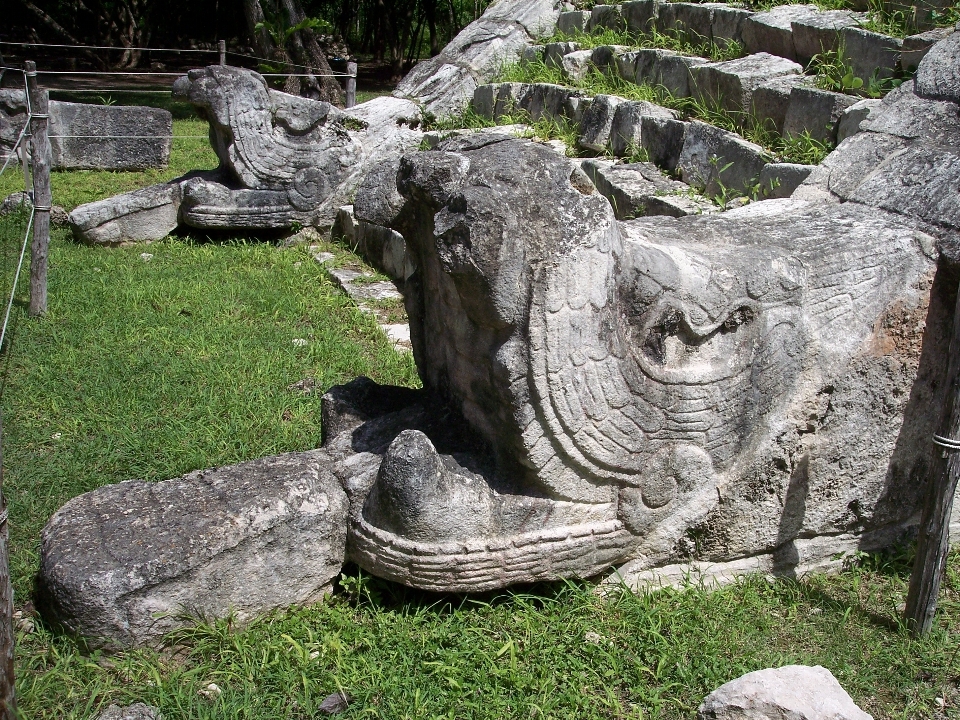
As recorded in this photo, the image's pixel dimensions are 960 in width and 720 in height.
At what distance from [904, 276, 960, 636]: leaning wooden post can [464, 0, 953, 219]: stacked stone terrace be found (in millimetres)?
1611

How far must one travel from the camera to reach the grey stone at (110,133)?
9367 mm

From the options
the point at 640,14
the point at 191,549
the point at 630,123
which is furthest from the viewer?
the point at 640,14

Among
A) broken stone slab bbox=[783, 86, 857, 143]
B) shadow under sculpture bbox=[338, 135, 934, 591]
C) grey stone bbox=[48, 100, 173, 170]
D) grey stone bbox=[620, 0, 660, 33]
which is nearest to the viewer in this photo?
shadow under sculpture bbox=[338, 135, 934, 591]

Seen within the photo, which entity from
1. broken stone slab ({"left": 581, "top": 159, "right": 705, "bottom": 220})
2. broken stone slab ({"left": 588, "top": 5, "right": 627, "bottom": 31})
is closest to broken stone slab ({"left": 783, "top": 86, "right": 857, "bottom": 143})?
broken stone slab ({"left": 581, "top": 159, "right": 705, "bottom": 220})

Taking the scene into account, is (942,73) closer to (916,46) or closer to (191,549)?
(916,46)

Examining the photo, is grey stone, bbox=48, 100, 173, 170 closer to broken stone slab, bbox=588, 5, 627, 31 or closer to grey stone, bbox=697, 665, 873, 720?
broken stone slab, bbox=588, 5, 627, 31

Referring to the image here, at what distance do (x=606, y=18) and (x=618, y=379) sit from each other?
5.67 meters

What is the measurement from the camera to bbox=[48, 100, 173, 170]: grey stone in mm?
9367

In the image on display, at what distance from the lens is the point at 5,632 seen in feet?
6.78

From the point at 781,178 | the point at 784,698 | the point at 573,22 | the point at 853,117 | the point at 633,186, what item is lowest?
the point at 784,698

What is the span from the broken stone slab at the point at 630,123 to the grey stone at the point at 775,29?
2.13 ft

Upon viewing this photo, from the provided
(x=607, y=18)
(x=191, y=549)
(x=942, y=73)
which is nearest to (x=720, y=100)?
(x=942, y=73)

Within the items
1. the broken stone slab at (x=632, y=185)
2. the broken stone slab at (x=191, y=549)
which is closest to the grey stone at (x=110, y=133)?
the broken stone slab at (x=632, y=185)

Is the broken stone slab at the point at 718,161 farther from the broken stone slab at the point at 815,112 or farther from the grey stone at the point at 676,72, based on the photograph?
the grey stone at the point at 676,72
